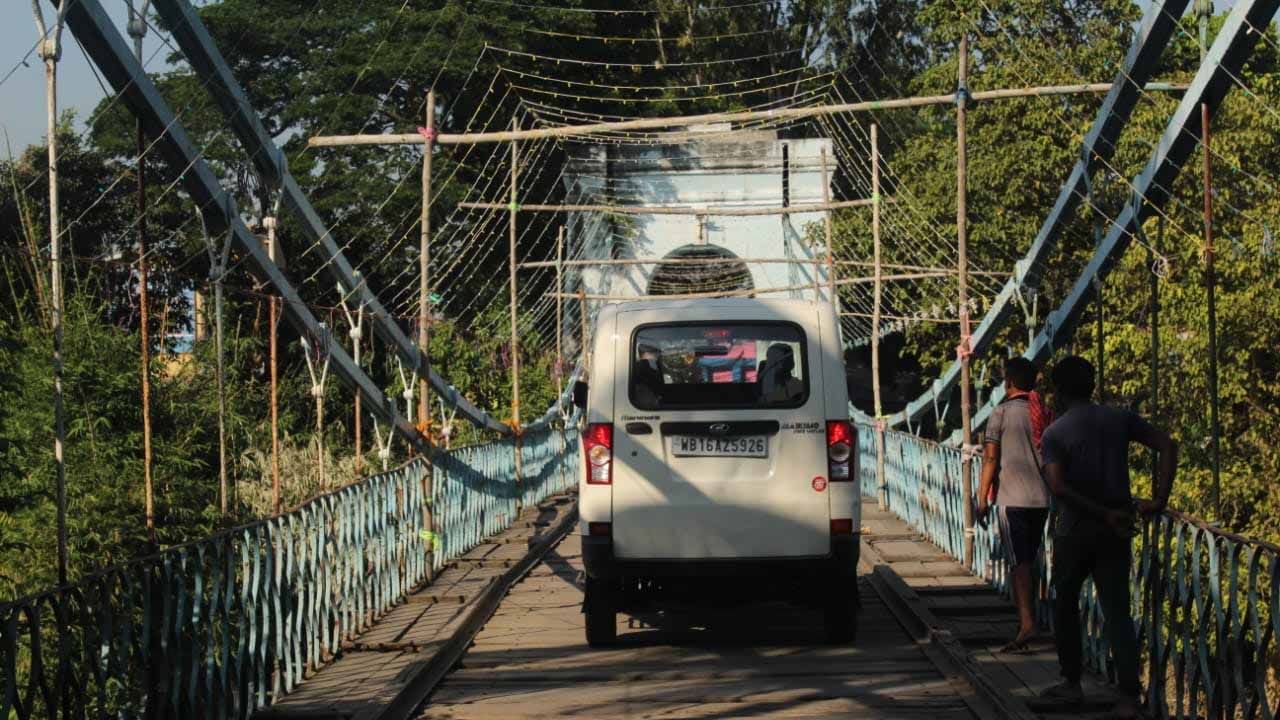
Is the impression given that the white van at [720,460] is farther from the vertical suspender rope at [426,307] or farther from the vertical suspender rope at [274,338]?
the vertical suspender rope at [426,307]

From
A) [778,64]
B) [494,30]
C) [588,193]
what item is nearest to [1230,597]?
[494,30]

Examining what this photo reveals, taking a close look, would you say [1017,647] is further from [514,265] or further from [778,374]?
[514,265]

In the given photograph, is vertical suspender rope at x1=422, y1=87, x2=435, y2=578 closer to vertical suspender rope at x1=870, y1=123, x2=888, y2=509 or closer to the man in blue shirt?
the man in blue shirt

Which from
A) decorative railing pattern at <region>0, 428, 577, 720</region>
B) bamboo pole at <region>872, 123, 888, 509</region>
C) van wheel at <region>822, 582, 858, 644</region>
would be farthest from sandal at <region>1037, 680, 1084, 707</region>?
bamboo pole at <region>872, 123, 888, 509</region>

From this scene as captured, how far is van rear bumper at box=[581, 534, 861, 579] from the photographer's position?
10.6 metres

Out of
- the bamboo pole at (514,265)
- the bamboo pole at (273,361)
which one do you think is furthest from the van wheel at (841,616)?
the bamboo pole at (514,265)

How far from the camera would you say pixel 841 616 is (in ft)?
35.9

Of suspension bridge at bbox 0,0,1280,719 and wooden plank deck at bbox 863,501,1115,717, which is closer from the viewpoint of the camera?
suspension bridge at bbox 0,0,1280,719

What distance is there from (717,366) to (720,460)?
61 centimetres

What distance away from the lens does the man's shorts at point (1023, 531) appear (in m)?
10.4

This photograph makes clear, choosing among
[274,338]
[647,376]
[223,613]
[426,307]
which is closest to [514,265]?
[426,307]

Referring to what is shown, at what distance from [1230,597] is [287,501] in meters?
17.2

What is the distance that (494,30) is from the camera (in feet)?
146

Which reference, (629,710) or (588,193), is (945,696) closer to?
(629,710)
